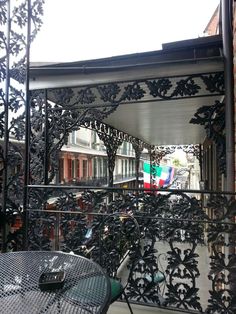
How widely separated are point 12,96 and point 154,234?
5.71 ft

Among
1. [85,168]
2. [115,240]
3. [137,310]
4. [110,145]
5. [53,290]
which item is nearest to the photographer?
[53,290]

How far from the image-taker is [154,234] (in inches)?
86.6

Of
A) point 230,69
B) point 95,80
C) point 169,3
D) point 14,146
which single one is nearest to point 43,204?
point 14,146

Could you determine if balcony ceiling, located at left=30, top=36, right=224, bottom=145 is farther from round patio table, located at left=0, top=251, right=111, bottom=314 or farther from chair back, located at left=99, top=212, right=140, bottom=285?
round patio table, located at left=0, top=251, right=111, bottom=314

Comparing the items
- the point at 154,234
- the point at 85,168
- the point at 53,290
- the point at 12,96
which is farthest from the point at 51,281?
the point at 85,168

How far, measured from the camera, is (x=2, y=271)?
1555mm

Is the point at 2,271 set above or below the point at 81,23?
below

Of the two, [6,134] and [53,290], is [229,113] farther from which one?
[6,134]

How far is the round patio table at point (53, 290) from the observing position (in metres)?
1.22

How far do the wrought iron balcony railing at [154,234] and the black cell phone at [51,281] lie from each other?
775mm

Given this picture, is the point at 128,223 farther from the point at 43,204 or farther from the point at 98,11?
the point at 98,11

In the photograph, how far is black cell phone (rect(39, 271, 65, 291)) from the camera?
1.33 metres

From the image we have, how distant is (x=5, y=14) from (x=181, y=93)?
1.72m

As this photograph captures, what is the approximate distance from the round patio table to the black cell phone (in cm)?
1
